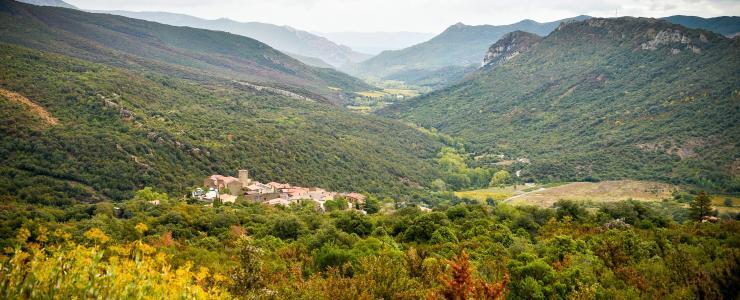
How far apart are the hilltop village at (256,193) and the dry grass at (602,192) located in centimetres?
3019

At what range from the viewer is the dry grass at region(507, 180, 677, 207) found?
76688 mm

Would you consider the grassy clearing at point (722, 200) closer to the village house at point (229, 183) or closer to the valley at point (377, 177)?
Result: the valley at point (377, 177)

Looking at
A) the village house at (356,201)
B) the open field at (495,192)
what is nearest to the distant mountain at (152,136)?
the open field at (495,192)

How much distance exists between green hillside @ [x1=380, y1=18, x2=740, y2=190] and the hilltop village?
55182 millimetres

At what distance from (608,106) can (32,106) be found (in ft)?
409

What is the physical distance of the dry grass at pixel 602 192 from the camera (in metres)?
76.7

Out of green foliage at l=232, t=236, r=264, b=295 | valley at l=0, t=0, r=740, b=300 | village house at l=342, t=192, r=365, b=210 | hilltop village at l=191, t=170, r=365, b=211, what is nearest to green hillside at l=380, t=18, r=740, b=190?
valley at l=0, t=0, r=740, b=300

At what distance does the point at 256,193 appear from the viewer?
193 feet

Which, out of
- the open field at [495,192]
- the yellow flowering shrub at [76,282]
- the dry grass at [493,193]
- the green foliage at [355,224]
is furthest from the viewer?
the open field at [495,192]

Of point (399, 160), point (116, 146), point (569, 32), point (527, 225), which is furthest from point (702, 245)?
point (569, 32)

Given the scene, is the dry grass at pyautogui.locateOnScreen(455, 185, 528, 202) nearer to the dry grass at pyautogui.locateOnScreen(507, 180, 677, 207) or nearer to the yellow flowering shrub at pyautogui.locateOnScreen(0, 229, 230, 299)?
the dry grass at pyautogui.locateOnScreen(507, 180, 677, 207)

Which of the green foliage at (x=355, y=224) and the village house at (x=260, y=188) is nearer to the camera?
the green foliage at (x=355, y=224)

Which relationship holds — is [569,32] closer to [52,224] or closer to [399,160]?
[399,160]

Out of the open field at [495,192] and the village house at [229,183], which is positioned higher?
the village house at [229,183]
